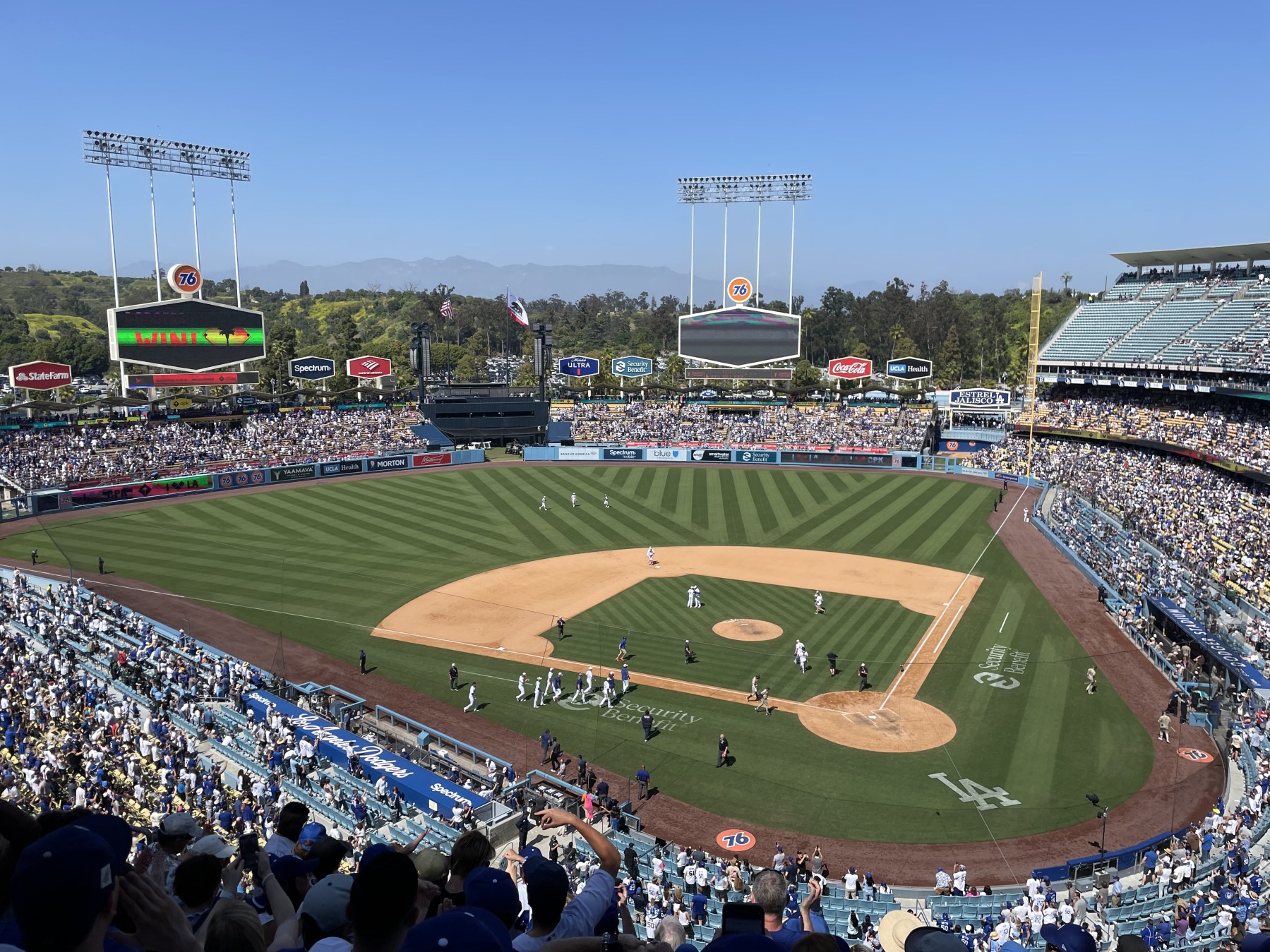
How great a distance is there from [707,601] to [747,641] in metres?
4.82

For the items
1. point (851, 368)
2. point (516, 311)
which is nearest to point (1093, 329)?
point (851, 368)

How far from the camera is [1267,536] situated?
124 ft

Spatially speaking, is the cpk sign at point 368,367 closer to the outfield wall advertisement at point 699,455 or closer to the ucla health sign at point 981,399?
the outfield wall advertisement at point 699,455

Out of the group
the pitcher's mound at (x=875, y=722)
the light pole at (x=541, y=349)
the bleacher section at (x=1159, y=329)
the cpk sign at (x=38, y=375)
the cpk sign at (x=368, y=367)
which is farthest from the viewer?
the cpk sign at (x=368, y=367)

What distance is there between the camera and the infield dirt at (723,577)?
84.3 ft

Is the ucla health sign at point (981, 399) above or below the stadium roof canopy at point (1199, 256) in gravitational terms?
below

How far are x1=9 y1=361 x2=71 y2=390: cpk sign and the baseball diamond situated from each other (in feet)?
52.2

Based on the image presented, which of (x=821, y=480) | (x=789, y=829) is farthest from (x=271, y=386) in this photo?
(x=789, y=829)

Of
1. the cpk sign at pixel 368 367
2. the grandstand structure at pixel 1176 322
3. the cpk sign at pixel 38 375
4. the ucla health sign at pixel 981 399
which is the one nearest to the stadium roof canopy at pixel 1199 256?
the grandstand structure at pixel 1176 322

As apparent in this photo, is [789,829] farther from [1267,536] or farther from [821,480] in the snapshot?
[821,480]

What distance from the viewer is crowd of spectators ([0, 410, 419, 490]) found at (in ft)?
183

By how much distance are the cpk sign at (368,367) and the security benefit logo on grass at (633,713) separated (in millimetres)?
59942

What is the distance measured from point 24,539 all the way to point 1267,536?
58985 millimetres

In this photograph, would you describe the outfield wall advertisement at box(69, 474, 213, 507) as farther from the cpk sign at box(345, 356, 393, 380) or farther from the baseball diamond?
the cpk sign at box(345, 356, 393, 380)
